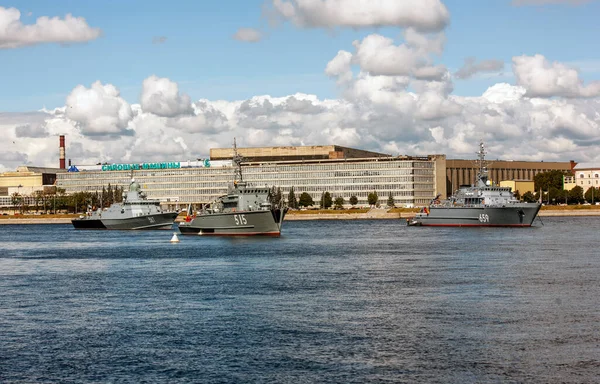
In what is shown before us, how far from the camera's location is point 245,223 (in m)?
128

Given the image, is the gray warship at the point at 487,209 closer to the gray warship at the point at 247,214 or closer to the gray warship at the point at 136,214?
the gray warship at the point at 247,214

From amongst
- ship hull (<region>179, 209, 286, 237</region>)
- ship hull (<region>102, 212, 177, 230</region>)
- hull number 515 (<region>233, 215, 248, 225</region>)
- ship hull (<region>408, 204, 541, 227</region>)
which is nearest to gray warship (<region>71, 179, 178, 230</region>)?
ship hull (<region>102, 212, 177, 230</region>)

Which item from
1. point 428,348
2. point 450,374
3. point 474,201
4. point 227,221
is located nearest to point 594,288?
point 428,348

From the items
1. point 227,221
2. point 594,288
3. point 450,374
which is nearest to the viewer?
point 450,374

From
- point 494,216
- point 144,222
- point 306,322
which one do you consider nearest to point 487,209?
point 494,216

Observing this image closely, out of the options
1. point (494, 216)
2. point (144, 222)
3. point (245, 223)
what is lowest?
point (144, 222)

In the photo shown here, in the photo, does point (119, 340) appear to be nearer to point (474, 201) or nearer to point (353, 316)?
point (353, 316)

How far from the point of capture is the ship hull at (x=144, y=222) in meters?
183

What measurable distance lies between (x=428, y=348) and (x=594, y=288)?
76.7 ft

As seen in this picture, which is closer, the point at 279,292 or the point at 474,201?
the point at 279,292

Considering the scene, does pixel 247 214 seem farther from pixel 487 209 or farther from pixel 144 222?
pixel 144 222

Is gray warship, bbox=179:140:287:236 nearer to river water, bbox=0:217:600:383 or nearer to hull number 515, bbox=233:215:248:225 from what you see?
hull number 515, bbox=233:215:248:225

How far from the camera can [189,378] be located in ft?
109

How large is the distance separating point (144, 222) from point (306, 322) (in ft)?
469
